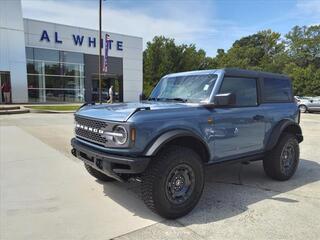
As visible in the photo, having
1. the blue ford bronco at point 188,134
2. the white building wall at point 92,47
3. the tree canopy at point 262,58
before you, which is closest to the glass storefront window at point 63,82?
the white building wall at point 92,47

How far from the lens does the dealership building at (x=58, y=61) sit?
77.0ft

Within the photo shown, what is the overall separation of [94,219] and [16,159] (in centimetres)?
388

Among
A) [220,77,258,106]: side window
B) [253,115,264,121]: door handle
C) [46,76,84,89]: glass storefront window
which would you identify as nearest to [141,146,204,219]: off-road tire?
[220,77,258,106]: side window

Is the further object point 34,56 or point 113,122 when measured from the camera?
point 34,56

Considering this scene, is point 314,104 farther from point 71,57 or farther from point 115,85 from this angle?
point 71,57

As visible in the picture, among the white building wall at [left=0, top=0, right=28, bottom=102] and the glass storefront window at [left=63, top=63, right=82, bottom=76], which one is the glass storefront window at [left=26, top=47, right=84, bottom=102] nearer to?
the glass storefront window at [left=63, top=63, right=82, bottom=76]

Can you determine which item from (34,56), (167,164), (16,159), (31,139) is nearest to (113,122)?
(167,164)

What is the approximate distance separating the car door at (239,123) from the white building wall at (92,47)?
23734 mm

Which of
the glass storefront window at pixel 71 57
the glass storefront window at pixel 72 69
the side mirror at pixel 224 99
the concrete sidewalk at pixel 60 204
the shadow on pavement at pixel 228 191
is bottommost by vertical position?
the concrete sidewalk at pixel 60 204

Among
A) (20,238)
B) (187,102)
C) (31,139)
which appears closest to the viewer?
(20,238)

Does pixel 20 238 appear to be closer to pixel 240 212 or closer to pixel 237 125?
pixel 240 212

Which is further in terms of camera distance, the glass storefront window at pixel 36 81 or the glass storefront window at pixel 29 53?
the glass storefront window at pixel 36 81

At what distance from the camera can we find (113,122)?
3.85m

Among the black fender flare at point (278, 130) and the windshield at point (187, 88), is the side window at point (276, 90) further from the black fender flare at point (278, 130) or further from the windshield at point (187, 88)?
the windshield at point (187, 88)
